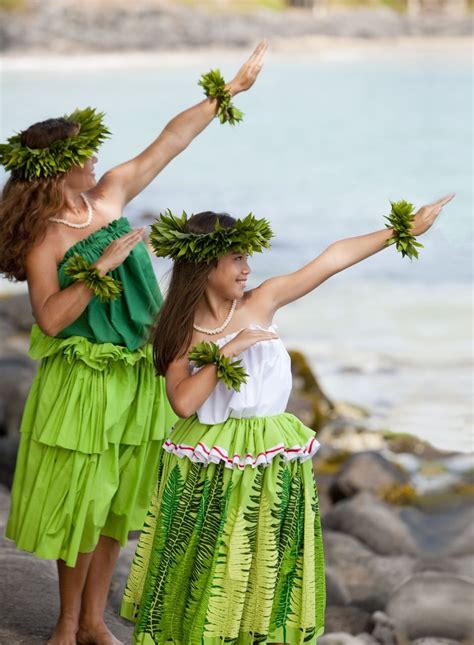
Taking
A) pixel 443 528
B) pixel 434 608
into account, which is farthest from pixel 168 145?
pixel 443 528

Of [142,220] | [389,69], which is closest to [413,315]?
[142,220]

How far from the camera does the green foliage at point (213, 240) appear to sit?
2811 mm

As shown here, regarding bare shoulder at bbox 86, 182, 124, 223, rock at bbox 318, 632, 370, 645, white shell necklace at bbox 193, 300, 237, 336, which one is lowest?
rock at bbox 318, 632, 370, 645

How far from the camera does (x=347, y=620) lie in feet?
17.7

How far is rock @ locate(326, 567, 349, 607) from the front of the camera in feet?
17.9

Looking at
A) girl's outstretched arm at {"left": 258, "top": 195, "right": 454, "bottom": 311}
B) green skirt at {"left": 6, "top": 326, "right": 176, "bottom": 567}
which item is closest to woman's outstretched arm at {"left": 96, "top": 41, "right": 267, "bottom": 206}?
green skirt at {"left": 6, "top": 326, "right": 176, "bottom": 567}

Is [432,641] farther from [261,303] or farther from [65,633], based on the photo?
[261,303]

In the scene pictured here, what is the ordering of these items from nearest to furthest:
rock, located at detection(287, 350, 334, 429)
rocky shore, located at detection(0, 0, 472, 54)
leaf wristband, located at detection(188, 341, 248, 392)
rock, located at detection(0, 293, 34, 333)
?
leaf wristband, located at detection(188, 341, 248, 392), rock, located at detection(287, 350, 334, 429), rock, located at detection(0, 293, 34, 333), rocky shore, located at detection(0, 0, 472, 54)

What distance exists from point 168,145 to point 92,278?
1.81 ft

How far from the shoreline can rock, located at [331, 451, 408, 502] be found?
7.95m

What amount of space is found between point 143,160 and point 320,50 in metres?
11.4

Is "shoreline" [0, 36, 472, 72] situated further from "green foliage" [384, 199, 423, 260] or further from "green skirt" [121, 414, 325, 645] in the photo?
"green skirt" [121, 414, 325, 645]

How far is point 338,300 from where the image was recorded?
12.6 meters

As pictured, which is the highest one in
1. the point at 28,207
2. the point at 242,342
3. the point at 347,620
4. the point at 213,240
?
the point at 28,207
